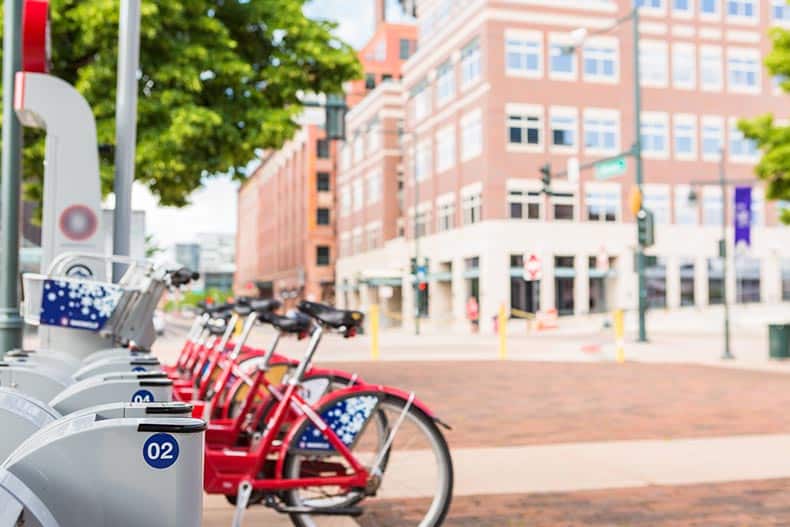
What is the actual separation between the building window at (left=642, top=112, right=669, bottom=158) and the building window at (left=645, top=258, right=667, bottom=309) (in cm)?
688

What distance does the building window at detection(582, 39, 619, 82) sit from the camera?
166 ft

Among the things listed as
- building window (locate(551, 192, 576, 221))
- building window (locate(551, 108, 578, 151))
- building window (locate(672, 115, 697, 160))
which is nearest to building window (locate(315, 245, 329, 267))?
building window (locate(551, 192, 576, 221))

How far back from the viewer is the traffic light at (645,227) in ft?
89.6

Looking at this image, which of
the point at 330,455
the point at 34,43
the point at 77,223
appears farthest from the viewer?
the point at 77,223

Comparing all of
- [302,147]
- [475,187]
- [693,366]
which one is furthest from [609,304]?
[302,147]

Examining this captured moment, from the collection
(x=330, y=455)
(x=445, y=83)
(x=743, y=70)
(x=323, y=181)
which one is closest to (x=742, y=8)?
(x=743, y=70)

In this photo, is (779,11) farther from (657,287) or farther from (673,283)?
(657,287)

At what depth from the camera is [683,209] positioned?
52656mm

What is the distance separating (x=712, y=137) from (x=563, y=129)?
10023mm

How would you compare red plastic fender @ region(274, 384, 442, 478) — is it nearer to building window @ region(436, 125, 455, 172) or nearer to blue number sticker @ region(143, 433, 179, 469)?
blue number sticker @ region(143, 433, 179, 469)

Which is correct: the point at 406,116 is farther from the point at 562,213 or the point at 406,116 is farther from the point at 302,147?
the point at 302,147

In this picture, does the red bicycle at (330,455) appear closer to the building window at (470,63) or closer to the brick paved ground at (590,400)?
the brick paved ground at (590,400)

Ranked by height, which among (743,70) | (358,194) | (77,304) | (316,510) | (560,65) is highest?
(743,70)

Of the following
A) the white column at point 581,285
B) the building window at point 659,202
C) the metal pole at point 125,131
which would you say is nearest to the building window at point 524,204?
the white column at point 581,285
